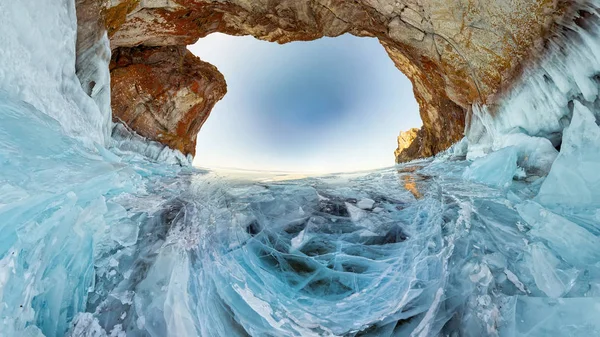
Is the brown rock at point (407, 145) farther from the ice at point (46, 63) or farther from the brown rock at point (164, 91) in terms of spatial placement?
the ice at point (46, 63)

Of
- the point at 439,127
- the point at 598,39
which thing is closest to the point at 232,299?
the point at 598,39

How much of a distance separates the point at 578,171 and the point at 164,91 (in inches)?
649

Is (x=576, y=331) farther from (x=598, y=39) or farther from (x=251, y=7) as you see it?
(x=251, y=7)

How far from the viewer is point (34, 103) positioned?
4.55 m

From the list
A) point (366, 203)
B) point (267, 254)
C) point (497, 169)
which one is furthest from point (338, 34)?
point (267, 254)

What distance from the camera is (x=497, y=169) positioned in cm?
566

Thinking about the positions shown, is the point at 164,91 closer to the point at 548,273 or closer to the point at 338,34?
the point at 338,34

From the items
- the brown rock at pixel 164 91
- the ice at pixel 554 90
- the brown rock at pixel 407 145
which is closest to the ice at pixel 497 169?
the ice at pixel 554 90

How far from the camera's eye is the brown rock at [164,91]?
13530mm

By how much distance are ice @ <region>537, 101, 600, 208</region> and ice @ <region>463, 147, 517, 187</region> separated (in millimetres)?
1618

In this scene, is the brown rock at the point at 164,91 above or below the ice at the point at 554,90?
above

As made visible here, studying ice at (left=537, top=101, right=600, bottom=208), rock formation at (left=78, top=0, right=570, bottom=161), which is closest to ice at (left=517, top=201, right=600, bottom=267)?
ice at (left=537, top=101, right=600, bottom=208)

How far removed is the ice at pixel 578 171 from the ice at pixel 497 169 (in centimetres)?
162

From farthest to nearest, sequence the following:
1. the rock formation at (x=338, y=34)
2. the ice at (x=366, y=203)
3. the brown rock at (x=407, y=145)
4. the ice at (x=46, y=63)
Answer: the brown rock at (x=407, y=145) → the rock formation at (x=338, y=34) → the ice at (x=366, y=203) → the ice at (x=46, y=63)
